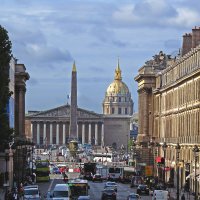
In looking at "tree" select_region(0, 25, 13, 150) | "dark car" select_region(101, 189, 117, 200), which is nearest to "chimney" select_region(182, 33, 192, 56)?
"dark car" select_region(101, 189, 117, 200)

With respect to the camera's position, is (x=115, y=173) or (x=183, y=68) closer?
(x=183, y=68)

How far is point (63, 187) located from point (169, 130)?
57.2 m

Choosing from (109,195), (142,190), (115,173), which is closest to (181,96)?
(142,190)

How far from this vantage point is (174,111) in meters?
130

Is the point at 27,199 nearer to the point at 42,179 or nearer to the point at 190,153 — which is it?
the point at 190,153

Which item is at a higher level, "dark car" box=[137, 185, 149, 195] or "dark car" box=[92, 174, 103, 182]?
"dark car" box=[92, 174, 103, 182]

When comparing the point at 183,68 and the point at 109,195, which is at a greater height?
the point at 183,68

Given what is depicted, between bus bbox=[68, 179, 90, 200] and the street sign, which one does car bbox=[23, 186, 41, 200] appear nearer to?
bus bbox=[68, 179, 90, 200]

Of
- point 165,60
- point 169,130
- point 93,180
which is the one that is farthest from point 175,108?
point 165,60

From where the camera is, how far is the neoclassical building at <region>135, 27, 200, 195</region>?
11000 centimetres

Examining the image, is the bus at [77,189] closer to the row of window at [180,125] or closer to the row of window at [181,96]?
the row of window at [180,125]

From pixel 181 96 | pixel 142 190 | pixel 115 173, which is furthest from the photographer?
pixel 115 173

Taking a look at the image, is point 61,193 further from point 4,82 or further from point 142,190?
point 142,190

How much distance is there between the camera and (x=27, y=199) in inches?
3216
